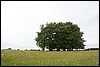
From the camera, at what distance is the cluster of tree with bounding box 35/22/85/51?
80.4m

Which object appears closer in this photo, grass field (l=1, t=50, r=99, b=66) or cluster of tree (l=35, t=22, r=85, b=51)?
grass field (l=1, t=50, r=99, b=66)

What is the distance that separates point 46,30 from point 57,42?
581 cm

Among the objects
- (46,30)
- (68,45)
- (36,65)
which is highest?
(46,30)

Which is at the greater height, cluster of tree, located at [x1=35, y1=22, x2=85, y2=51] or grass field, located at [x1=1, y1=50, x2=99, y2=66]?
cluster of tree, located at [x1=35, y1=22, x2=85, y2=51]

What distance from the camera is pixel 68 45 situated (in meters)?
80.8

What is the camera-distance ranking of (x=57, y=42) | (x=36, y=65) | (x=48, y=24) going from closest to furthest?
1. (x=36, y=65)
2. (x=57, y=42)
3. (x=48, y=24)

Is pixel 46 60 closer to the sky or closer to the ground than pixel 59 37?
closer to the ground

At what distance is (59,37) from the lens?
81.1 metres

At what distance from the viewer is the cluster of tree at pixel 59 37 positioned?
8042 centimetres

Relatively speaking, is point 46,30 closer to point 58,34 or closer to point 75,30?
point 58,34

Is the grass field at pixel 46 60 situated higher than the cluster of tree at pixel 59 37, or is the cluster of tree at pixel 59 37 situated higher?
the cluster of tree at pixel 59 37

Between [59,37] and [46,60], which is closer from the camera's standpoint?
[46,60]

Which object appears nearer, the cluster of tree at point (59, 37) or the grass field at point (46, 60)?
the grass field at point (46, 60)

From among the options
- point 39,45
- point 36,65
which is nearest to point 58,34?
point 39,45
